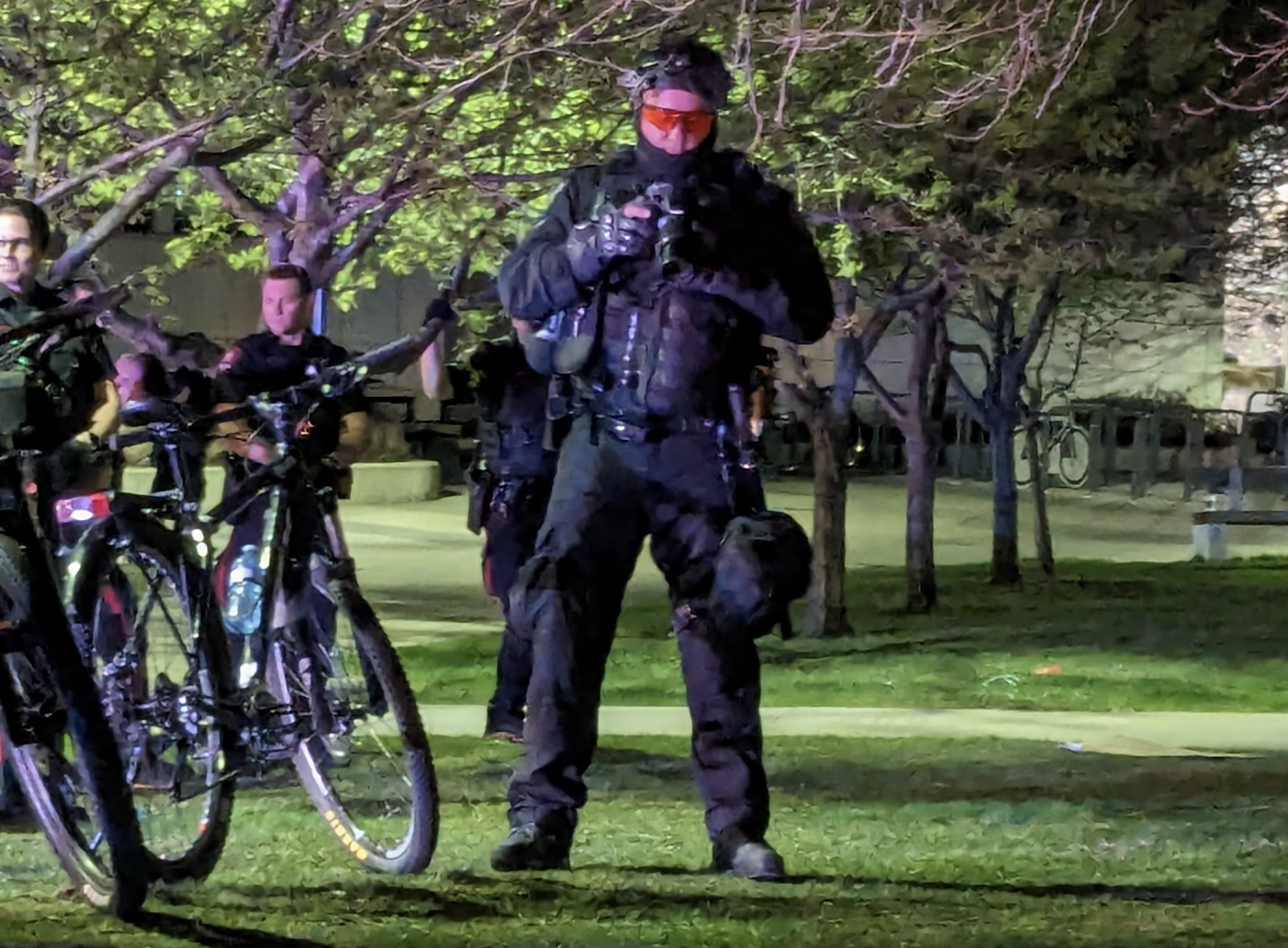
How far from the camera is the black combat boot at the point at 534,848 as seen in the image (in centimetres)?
473

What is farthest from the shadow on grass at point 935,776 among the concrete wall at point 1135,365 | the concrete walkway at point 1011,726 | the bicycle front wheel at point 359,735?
the concrete wall at point 1135,365

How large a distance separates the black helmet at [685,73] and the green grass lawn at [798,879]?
1968 millimetres

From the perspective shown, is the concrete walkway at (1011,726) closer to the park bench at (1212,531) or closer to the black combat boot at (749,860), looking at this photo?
the black combat boot at (749,860)

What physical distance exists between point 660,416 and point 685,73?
834mm

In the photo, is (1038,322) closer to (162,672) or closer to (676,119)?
(676,119)

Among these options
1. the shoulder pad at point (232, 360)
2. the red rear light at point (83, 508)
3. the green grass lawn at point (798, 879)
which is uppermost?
the shoulder pad at point (232, 360)

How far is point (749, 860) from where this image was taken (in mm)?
4762

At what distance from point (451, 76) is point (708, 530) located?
130 inches

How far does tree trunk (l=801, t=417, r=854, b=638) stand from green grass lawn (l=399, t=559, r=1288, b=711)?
0.21 m

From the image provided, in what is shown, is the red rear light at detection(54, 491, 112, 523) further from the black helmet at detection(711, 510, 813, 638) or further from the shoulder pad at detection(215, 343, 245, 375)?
the black helmet at detection(711, 510, 813, 638)

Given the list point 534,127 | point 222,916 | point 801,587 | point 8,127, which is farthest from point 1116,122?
point 222,916

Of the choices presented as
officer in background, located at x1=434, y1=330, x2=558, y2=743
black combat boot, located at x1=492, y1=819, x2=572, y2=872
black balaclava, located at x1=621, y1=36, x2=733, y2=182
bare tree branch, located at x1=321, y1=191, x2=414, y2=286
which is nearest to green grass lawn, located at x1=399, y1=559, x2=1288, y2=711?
bare tree branch, located at x1=321, y1=191, x2=414, y2=286

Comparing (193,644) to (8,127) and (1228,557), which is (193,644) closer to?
(8,127)

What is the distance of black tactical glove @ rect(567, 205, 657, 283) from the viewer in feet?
14.6
